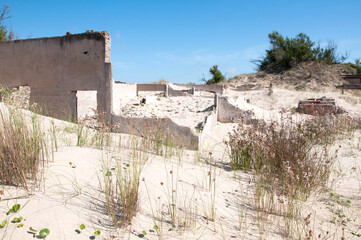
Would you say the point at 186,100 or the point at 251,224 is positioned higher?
the point at 186,100

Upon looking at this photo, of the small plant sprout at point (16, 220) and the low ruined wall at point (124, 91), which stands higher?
the low ruined wall at point (124, 91)

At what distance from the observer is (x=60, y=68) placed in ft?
30.8

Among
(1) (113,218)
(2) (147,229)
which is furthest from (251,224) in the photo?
(1) (113,218)

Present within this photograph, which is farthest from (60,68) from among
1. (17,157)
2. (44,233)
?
(44,233)

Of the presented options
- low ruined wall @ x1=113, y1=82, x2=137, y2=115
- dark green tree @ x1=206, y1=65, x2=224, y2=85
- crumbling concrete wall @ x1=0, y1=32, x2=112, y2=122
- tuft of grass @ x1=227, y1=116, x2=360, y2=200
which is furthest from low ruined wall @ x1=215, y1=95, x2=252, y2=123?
dark green tree @ x1=206, y1=65, x2=224, y2=85

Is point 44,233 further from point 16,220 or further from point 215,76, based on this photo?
point 215,76

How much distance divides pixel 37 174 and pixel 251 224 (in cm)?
222

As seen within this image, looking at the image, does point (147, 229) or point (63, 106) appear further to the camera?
point (63, 106)

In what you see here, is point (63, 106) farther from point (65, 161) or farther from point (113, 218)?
point (113, 218)

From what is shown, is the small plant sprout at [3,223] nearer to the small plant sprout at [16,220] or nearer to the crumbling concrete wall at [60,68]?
the small plant sprout at [16,220]

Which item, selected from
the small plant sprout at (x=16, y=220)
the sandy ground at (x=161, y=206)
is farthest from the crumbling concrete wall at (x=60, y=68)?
the small plant sprout at (x=16, y=220)

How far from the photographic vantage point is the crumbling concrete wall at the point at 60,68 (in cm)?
893

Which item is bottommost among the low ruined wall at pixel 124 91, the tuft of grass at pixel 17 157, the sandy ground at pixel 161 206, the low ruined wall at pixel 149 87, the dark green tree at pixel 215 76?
the sandy ground at pixel 161 206

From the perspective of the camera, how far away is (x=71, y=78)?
9.30 m
